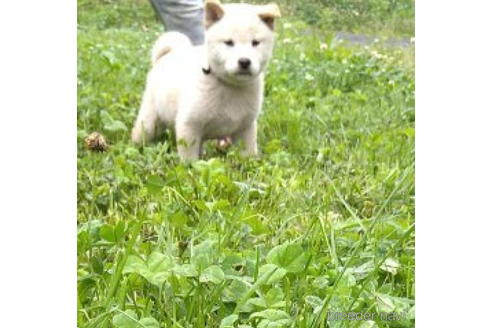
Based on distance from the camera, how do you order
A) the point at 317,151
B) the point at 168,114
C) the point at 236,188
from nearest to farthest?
the point at 236,188 < the point at 317,151 < the point at 168,114

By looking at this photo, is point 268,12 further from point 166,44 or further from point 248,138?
point 166,44

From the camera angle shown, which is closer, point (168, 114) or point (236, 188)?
point (236, 188)

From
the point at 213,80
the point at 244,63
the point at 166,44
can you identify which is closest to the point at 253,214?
the point at 244,63

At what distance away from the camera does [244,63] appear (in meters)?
2.28

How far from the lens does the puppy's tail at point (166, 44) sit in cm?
255

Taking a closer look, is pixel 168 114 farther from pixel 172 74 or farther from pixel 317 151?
pixel 317 151

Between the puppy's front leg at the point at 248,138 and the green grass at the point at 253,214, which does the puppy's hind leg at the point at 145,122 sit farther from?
the puppy's front leg at the point at 248,138

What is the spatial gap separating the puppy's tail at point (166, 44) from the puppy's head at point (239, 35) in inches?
9.4

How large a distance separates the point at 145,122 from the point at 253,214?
0.93 metres
